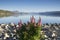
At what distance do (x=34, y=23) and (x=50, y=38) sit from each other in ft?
8.29

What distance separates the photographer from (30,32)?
3855 millimetres

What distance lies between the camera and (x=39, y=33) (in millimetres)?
3873

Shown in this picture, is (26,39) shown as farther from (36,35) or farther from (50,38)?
(50,38)

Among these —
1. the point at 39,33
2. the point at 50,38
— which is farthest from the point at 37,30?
the point at 50,38

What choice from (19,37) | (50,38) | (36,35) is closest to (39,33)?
(36,35)

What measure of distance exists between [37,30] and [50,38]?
2.53 meters

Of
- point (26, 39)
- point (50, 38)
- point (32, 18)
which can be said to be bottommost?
point (50, 38)

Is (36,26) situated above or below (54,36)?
above

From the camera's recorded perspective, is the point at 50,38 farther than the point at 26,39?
Yes

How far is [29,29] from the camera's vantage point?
12.7 ft

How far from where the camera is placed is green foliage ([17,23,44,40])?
385 cm

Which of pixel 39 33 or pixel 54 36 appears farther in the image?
pixel 54 36

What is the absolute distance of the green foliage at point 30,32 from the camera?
151 inches

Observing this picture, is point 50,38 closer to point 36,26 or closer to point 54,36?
point 54,36
